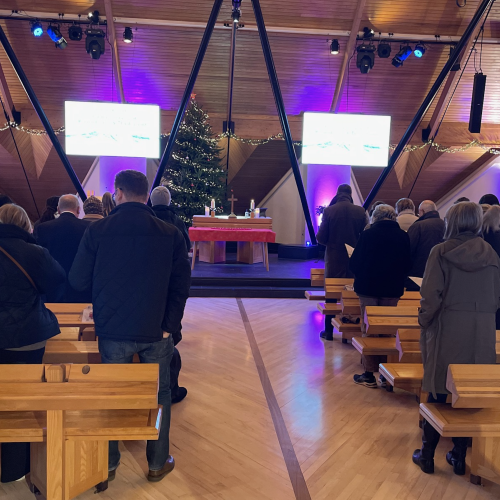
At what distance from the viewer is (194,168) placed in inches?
440

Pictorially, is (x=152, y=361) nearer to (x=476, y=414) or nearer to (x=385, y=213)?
(x=476, y=414)

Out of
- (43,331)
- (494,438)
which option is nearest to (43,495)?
(43,331)

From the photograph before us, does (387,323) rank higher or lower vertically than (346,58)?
lower

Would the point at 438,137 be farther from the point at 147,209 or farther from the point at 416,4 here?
the point at 147,209

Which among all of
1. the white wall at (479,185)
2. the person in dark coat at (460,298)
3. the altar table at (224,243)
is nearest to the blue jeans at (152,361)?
the person in dark coat at (460,298)

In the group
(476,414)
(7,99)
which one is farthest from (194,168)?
(476,414)

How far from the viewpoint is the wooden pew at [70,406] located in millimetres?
2160

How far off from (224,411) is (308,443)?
2.35 ft

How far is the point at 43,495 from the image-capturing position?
2607 millimetres

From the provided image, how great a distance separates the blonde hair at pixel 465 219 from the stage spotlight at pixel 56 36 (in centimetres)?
876

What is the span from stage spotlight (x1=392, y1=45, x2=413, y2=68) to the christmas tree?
4071 mm

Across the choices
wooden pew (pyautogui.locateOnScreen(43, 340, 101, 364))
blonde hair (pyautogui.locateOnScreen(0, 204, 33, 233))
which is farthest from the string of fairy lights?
blonde hair (pyautogui.locateOnScreen(0, 204, 33, 233))

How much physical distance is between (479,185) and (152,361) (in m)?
12.6

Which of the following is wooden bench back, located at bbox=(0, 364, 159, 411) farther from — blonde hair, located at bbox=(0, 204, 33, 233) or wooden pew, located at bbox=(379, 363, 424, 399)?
wooden pew, located at bbox=(379, 363, 424, 399)
